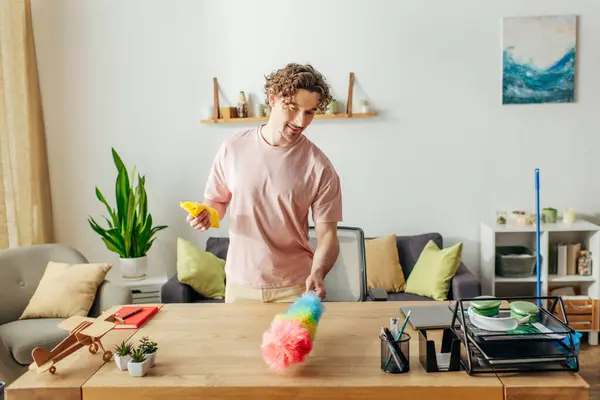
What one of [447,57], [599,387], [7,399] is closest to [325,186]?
[7,399]

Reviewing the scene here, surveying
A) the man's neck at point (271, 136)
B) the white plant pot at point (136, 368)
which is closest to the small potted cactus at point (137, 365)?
the white plant pot at point (136, 368)

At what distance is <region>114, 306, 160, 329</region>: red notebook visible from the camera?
1.80m

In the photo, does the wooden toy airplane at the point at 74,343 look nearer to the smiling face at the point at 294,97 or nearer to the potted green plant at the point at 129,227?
the smiling face at the point at 294,97

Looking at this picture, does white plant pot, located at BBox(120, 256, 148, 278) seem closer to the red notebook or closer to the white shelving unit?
the red notebook

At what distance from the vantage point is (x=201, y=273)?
3.64m

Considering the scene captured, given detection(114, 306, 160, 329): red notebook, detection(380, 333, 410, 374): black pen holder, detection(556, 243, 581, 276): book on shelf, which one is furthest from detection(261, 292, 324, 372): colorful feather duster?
detection(556, 243, 581, 276): book on shelf

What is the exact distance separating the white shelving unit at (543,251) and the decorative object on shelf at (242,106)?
1835 millimetres

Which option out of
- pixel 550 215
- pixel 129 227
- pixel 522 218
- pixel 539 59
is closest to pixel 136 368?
pixel 129 227

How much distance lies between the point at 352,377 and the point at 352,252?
4.49 ft

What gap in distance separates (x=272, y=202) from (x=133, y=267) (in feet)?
7.11

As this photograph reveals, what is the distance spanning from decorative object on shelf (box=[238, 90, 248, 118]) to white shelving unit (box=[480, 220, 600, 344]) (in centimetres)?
183

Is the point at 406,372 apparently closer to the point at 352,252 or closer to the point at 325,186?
the point at 325,186

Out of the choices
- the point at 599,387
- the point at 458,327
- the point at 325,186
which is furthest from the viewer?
the point at 599,387

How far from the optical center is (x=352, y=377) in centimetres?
140
